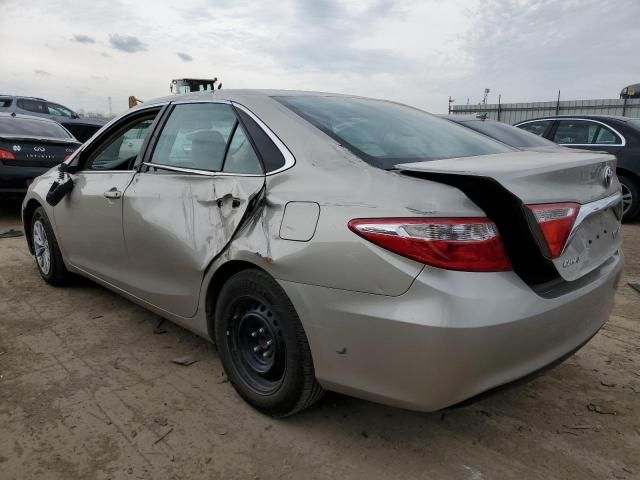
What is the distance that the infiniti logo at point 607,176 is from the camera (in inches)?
89.4

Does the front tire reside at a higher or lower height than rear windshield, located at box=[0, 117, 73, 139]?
lower

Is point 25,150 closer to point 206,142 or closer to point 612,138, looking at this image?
point 206,142

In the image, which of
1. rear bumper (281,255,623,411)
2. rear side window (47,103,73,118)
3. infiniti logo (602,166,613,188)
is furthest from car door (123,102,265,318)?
rear side window (47,103,73,118)

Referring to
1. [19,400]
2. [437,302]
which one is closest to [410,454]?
[437,302]

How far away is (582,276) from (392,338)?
0.87m

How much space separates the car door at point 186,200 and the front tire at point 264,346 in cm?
24

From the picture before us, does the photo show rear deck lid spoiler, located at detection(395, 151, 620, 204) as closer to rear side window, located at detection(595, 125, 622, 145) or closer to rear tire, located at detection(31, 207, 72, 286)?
rear tire, located at detection(31, 207, 72, 286)

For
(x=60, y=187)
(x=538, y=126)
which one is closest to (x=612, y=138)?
(x=538, y=126)

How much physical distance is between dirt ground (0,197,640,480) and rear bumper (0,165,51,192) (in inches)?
165

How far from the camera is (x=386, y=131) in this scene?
2.56 meters

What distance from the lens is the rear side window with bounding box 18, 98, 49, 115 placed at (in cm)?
1353

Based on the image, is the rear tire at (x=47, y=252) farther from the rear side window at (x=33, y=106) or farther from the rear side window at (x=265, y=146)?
the rear side window at (x=33, y=106)

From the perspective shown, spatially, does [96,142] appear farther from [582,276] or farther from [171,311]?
[582,276]

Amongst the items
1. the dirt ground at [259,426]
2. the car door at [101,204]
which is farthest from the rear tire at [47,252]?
the dirt ground at [259,426]
